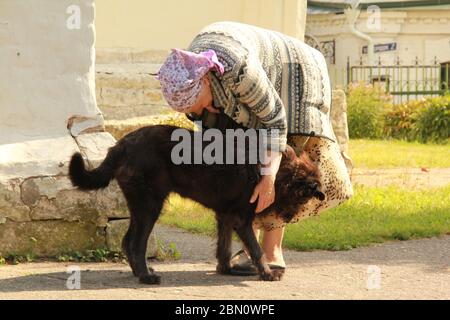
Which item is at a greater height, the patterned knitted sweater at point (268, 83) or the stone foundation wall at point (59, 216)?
the patterned knitted sweater at point (268, 83)

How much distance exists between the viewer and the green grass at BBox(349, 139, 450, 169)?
13344 mm

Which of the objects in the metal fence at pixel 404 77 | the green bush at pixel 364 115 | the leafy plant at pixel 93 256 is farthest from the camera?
the metal fence at pixel 404 77

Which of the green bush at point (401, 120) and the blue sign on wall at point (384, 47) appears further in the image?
the blue sign on wall at point (384, 47)

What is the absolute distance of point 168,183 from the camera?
19.3 ft

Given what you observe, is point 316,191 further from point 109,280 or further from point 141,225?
point 109,280

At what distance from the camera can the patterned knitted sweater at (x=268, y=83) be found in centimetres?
550

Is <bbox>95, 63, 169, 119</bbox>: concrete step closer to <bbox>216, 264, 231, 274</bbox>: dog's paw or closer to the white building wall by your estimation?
<bbox>216, 264, 231, 274</bbox>: dog's paw

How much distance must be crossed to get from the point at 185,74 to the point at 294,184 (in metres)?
1.03

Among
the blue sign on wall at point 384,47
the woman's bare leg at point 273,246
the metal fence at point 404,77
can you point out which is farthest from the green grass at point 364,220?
the blue sign on wall at point 384,47

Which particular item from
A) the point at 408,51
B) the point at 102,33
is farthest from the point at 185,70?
the point at 408,51

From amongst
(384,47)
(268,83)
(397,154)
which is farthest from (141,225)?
(384,47)

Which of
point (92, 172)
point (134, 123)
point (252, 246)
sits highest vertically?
point (134, 123)

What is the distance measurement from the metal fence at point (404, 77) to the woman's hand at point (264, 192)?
14751mm

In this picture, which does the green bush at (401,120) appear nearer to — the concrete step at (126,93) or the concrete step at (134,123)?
the concrete step at (126,93)
